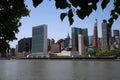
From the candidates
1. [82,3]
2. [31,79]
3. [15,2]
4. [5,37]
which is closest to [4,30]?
[5,37]

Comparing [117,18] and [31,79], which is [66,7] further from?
[31,79]

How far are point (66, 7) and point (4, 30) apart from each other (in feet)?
13.2

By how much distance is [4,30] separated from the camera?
7.04m

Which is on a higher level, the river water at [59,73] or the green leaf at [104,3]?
the green leaf at [104,3]

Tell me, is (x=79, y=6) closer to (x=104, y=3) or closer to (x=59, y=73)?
(x=104, y=3)

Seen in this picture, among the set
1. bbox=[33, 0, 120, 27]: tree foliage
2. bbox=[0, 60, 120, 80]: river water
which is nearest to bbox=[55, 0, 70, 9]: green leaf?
bbox=[33, 0, 120, 27]: tree foliage

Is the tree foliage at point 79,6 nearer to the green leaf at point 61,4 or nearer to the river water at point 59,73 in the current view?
the green leaf at point 61,4

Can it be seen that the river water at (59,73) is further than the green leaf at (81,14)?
Yes

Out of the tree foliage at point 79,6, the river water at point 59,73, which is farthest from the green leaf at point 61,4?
the river water at point 59,73

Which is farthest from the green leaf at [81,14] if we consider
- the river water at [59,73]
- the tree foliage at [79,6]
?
the river water at [59,73]

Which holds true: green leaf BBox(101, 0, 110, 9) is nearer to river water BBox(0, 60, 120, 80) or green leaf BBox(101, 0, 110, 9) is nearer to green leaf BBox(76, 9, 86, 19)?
green leaf BBox(76, 9, 86, 19)

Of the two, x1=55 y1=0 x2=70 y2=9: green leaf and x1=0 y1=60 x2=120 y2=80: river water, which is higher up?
x1=55 y1=0 x2=70 y2=9: green leaf

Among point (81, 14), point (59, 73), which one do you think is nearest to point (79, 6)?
point (81, 14)

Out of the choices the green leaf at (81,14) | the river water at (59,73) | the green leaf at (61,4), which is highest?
the green leaf at (61,4)
